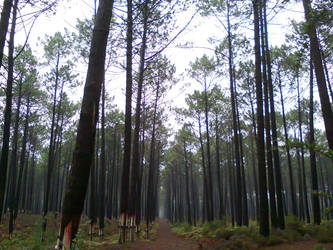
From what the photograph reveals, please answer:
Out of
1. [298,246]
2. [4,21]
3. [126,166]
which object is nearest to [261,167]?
[298,246]

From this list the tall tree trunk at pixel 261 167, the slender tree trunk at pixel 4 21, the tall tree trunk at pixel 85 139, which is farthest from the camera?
the tall tree trunk at pixel 261 167

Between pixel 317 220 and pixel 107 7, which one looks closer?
pixel 107 7

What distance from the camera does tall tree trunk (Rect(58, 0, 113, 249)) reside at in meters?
2.99

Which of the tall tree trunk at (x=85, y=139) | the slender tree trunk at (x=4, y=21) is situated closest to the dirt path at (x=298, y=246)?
the tall tree trunk at (x=85, y=139)

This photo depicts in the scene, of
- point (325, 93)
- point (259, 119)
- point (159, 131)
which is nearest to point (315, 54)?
point (325, 93)

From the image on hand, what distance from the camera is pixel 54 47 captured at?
51.8ft

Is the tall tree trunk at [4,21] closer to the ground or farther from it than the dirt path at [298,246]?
farther from it

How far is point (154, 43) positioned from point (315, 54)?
267 inches

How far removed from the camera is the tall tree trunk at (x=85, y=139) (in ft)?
9.82

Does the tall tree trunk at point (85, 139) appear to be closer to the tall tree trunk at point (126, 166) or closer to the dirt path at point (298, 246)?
the tall tree trunk at point (126, 166)

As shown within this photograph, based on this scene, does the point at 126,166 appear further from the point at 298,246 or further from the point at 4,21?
the point at 298,246

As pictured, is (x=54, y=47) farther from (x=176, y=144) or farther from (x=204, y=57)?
(x=176, y=144)

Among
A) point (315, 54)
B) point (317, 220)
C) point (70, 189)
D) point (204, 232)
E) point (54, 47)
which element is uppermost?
point (54, 47)

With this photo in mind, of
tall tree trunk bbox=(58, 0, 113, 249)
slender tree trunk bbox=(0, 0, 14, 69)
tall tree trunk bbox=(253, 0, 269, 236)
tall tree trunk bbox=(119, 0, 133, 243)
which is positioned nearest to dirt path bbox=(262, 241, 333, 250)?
tall tree trunk bbox=(253, 0, 269, 236)
